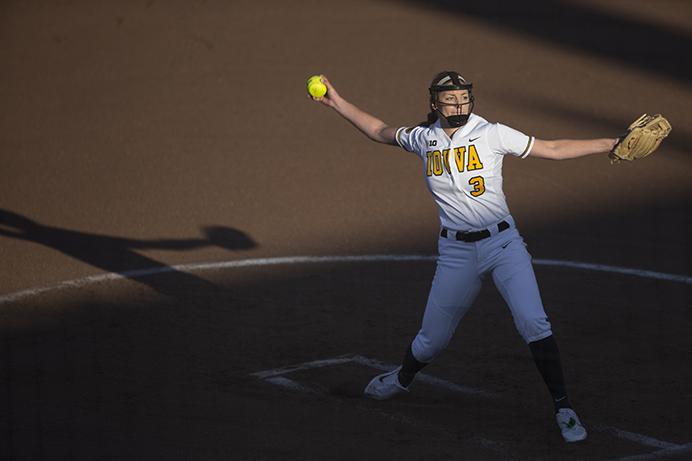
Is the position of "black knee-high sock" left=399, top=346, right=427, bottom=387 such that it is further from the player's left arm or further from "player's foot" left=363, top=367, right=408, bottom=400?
the player's left arm

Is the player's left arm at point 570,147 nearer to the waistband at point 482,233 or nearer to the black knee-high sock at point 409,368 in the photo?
→ the waistband at point 482,233

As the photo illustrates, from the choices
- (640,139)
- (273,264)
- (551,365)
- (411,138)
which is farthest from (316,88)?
(273,264)

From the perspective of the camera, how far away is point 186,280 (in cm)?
949

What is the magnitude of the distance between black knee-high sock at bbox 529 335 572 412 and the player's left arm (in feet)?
3.55

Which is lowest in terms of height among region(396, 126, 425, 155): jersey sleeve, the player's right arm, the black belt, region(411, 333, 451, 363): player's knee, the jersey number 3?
region(411, 333, 451, 363): player's knee

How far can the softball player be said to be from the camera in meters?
6.16

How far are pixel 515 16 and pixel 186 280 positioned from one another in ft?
31.1

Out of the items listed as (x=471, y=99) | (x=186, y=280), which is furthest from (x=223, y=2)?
(x=471, y=99)

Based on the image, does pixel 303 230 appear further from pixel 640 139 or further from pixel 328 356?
pixel 640 139

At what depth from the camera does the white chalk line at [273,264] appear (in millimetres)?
9266

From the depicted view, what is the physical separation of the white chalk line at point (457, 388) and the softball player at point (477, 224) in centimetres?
31

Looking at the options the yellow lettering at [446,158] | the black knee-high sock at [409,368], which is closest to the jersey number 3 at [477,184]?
the yellow lettering at [446,158]

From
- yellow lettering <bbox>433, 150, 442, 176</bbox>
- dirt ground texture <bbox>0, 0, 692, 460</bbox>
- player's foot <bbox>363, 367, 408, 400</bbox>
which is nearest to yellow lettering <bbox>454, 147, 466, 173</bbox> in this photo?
yellow lettering <bbox>433, 150, 442, 176</bbox>

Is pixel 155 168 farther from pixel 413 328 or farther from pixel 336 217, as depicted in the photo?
pixel 413 328
